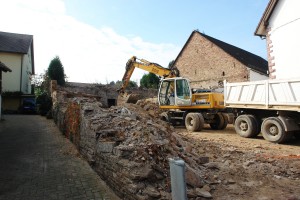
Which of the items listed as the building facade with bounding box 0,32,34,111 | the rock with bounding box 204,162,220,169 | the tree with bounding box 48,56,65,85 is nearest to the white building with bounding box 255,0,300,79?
the rock with bounding box 204,162,220,169

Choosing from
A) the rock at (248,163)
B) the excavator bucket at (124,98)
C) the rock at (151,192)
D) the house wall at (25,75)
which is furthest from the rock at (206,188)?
the house wall at (25,75)

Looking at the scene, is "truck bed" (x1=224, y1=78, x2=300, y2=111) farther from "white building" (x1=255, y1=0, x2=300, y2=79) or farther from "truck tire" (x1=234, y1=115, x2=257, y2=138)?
"white building" (x1=255, y1=0, x2=300, y2=79)

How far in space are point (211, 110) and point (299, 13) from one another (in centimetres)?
603

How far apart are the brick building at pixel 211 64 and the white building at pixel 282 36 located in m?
9.93

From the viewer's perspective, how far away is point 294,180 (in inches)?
199

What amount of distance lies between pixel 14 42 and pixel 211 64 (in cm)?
2178

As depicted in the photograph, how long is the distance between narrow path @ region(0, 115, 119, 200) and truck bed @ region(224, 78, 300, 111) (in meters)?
6.95

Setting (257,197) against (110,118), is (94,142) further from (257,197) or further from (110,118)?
(257,197)

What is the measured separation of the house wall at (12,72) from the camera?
1054 inches

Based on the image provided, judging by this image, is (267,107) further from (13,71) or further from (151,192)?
(13,71)

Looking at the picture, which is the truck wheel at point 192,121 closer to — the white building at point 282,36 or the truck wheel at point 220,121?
the truck wheel at point 220,121

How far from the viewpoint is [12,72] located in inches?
1072

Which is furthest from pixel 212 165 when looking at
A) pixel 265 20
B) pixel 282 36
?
pixel 265 20

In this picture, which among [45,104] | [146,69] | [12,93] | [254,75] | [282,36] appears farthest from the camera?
[12,93]
